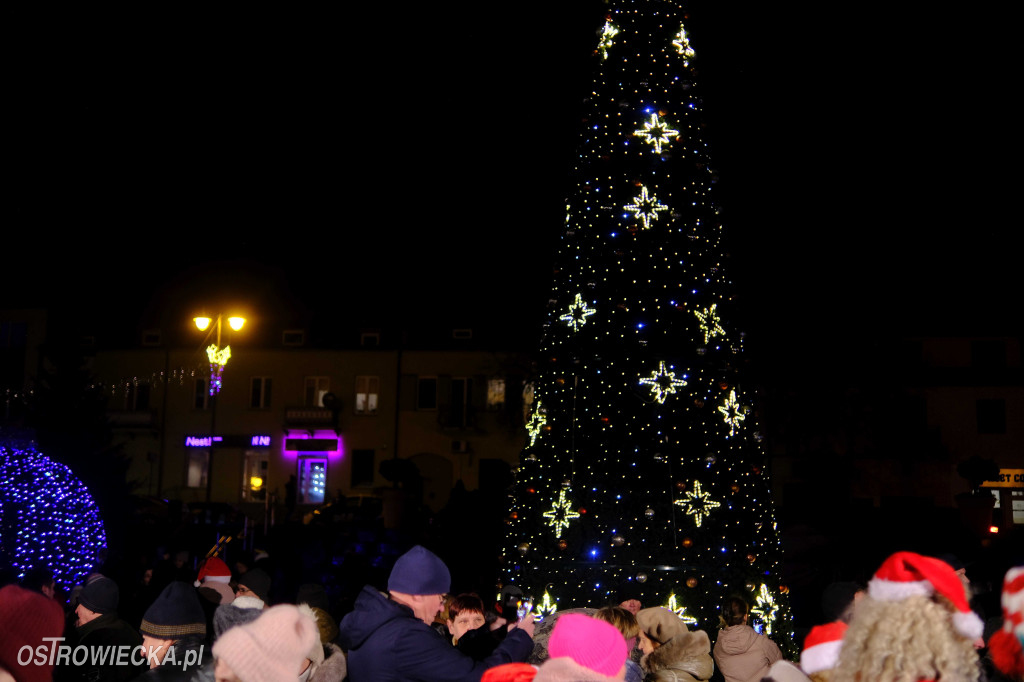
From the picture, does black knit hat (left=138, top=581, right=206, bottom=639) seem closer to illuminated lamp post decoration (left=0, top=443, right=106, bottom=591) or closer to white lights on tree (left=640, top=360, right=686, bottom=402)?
white lights on tree (left=640, top=360, right=686, bottom=402)

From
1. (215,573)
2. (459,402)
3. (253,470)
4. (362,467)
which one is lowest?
(253,470)

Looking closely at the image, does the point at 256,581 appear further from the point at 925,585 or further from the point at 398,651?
the point at 925,585

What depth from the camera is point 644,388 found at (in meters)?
7.30

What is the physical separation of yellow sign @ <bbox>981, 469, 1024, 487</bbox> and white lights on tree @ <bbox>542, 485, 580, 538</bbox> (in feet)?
106

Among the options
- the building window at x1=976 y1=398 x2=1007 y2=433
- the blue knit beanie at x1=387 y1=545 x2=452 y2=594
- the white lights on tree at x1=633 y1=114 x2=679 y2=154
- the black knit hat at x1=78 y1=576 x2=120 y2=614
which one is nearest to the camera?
the blue knit beanie at x1=387 y1=545 x2=452 y2=594

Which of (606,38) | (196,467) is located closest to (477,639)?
(606,38)

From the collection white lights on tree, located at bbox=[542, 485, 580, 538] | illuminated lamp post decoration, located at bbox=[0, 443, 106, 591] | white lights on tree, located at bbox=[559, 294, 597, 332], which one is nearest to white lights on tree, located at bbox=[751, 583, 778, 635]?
white lights on tree, located at bbox=[542, 485, 580, 538]

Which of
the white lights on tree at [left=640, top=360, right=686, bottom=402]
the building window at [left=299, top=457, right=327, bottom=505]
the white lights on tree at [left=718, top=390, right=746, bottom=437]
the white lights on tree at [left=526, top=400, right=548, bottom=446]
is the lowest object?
the building window at [left=299, top=457, right=327, bottom=505]

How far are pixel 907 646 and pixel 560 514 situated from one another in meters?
4.68

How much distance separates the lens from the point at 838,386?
32.2 metres

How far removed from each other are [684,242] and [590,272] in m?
0.78

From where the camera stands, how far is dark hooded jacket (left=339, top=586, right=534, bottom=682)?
168 inches

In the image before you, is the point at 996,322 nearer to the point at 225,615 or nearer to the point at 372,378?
the point at 372,378

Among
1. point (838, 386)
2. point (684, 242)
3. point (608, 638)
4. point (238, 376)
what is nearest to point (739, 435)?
point (684, 242)
